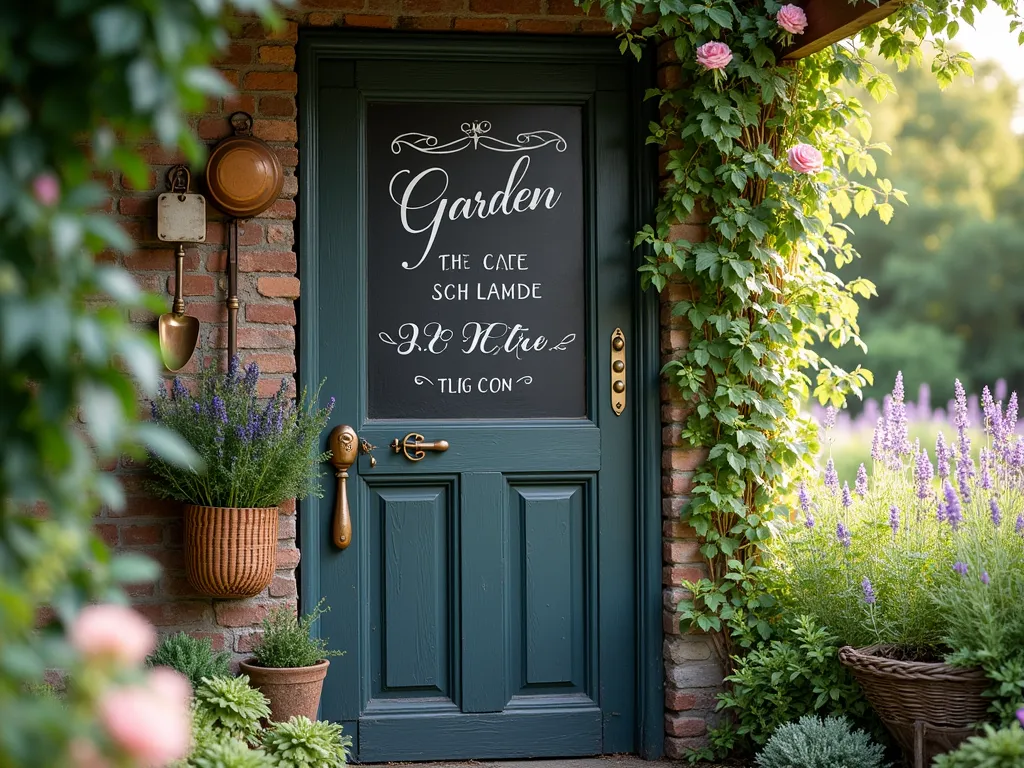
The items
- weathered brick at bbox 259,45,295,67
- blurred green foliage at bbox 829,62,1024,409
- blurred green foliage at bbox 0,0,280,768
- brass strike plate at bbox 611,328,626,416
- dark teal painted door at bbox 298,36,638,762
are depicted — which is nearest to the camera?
blurred green foliage at bbox 0,0,280,768

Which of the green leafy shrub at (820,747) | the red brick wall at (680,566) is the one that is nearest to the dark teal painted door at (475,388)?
the red brick wall at (680,566)

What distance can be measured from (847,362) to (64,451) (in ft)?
55.0

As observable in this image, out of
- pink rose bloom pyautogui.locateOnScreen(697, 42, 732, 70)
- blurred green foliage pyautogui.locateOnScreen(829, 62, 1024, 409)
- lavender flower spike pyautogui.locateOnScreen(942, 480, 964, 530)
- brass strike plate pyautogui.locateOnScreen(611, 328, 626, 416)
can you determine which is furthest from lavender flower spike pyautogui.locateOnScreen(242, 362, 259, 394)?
blurred green foliage pyautogui.locateOnScreen(829, 62, 1024, 409)

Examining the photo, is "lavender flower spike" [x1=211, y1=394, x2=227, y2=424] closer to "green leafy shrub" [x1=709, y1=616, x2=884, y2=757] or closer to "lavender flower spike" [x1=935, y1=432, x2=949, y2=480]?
"green leafy shrub" [x1=709, y1=616, x2=884, y2=757]

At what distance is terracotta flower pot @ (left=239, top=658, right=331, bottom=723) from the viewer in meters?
2.92

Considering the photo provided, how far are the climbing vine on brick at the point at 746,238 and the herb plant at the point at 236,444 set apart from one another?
1.18 m

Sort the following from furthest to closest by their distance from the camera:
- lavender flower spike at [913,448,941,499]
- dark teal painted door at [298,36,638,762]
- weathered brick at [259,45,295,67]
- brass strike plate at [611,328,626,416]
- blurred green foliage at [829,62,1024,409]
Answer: blurred green foliage at [829,62,1024,409], brass strike plate at [611,328,626,416], dark teal painted door at [298,36,638,762], weathered brick at [259,45,295,67], lavender flower spike at [913,448,941,499]

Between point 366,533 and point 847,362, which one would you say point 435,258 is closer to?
point 366,533

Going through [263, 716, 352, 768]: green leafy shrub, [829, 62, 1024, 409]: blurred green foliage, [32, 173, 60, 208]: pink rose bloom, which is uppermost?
[829, 62, 1024, 409]: blurred green foliage

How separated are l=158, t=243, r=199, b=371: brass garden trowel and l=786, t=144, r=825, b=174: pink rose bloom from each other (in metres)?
1.84

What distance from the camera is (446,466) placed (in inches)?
131

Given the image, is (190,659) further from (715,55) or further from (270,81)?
(715,55)

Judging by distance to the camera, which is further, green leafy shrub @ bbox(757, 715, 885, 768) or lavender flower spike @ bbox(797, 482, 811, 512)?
lavender flower spike @ bbox(797, 482, 811, 512)

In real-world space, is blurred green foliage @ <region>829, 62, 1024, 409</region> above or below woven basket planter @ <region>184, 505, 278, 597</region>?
above
